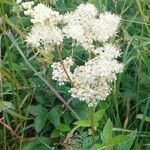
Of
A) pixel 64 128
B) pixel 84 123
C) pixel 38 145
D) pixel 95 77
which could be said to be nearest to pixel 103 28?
pixel 95 77

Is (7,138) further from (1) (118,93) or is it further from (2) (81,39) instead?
(2) (81,39)

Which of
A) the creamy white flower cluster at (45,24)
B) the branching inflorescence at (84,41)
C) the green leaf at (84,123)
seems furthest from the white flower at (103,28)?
the green leaf at (84,123)

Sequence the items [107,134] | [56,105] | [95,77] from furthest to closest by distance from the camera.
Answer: [56,105] < [107,134] < [95,77]

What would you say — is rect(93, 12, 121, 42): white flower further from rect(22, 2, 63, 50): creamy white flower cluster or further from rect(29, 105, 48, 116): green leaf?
rect(29, 105, 48, 116): green leaf

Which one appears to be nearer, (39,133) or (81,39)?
(81,39)

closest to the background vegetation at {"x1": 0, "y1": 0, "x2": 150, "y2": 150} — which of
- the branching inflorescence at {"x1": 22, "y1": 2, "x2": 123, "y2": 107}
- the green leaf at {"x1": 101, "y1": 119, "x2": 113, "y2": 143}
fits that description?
the green leaf at {"x1": 101, "y1": 119, "x2": 113, "y2": 143}

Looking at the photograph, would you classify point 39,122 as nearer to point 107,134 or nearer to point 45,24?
point 107,134

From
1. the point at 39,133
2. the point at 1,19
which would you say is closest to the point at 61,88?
the point at 39,133

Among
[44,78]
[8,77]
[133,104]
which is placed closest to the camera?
[44,78]
